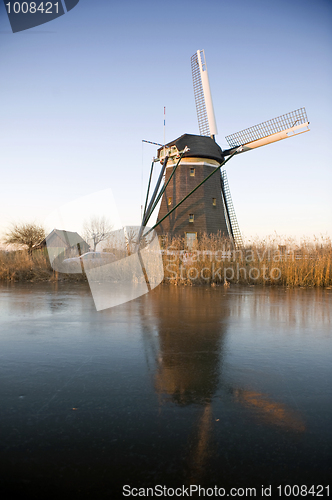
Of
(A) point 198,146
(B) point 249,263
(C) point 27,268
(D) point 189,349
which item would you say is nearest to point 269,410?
(D) point 189,349

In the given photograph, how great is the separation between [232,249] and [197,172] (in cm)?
1159

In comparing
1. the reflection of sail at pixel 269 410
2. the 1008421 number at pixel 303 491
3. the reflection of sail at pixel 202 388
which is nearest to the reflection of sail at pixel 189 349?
the reflection of sail at pixel 202 388

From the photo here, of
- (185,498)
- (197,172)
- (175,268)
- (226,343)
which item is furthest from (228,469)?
(197,172)

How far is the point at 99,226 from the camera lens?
3164 cm

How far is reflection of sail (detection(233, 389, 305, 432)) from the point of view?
2482mm

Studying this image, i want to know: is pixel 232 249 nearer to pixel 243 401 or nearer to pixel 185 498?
pixel 243 401

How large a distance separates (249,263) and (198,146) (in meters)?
12.8

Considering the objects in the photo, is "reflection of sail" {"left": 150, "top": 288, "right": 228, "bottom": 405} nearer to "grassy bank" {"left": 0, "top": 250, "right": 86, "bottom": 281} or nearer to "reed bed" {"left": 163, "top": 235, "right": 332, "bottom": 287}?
"reed bed" {"left": 163, "top": 235, "right": 332, "bottom": 287}

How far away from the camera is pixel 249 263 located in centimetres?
1281

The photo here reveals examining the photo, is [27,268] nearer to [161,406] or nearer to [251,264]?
[251,264]

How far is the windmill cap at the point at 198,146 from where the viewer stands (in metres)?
23.3

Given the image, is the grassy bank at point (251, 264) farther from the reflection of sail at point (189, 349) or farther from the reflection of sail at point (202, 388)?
the reflection of sail at point (202, 388)

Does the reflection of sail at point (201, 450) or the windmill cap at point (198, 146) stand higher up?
the windmill cap at point (198, 146)

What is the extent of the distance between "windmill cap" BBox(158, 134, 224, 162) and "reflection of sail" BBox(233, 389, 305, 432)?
70.1 ft
